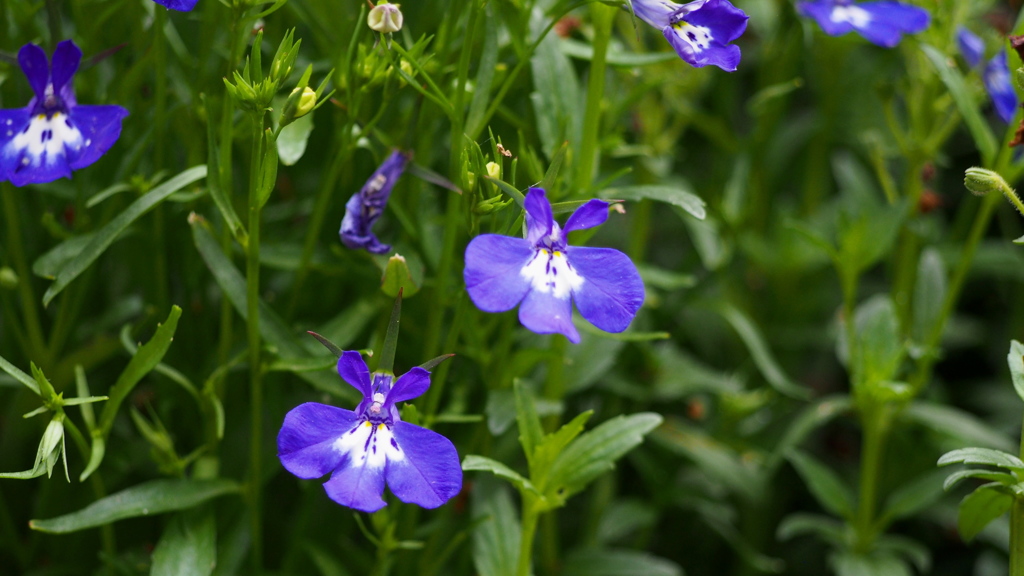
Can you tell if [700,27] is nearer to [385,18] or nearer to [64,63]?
[385,18]

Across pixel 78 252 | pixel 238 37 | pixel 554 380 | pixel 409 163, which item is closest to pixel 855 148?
pixel 554 380

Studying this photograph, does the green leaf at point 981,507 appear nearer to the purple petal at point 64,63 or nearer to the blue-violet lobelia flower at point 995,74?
the blue-violet lobelia flower at point 995,74

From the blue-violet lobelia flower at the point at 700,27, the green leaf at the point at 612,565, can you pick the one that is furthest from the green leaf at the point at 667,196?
the green leaf at the point at 612,565

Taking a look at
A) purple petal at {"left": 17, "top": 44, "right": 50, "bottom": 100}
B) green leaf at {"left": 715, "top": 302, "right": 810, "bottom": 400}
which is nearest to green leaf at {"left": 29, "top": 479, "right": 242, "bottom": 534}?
purple petal at {"left": 17, "top": 44, "right": 50, "bottom": 100}

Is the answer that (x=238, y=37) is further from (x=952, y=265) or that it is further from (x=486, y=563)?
(x=952, y=265)

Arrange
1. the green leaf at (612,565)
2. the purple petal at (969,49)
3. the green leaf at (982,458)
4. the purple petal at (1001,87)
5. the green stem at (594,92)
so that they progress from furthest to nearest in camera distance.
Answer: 1. the purple petal at (969,49)
2. the purple petal at (1001,87)
3. the green leaf at (612,565)
4. the green stem at (594,92)
5. the green leaf at (982,458)

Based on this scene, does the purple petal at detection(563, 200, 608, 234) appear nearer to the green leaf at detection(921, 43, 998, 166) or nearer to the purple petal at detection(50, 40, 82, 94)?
the purple petal at detection(50, 40, 82, 94)

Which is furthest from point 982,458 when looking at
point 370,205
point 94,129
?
point 94,129
